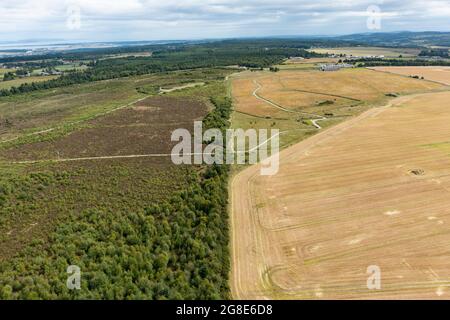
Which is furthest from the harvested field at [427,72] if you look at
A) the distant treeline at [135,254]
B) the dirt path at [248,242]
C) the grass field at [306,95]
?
the distant treeline at [135,254]

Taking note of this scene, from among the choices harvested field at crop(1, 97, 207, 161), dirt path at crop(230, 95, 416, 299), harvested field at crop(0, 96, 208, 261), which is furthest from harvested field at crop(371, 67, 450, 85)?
dirt path at crop(230, 95, 416, 299)

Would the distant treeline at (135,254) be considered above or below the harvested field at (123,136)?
below

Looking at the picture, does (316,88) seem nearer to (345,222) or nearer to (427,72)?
(427,72)

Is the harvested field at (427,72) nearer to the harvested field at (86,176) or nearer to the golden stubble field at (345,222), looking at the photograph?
the golden stubble field at (345,222)

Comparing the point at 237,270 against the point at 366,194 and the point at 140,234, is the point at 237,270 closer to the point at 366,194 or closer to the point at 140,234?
the point at 140,234

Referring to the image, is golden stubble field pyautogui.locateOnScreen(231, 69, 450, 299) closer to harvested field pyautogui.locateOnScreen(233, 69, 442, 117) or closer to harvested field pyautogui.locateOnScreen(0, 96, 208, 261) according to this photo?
harvested field pyautogui.locateOnScreen(0, 96, 208, 261)
